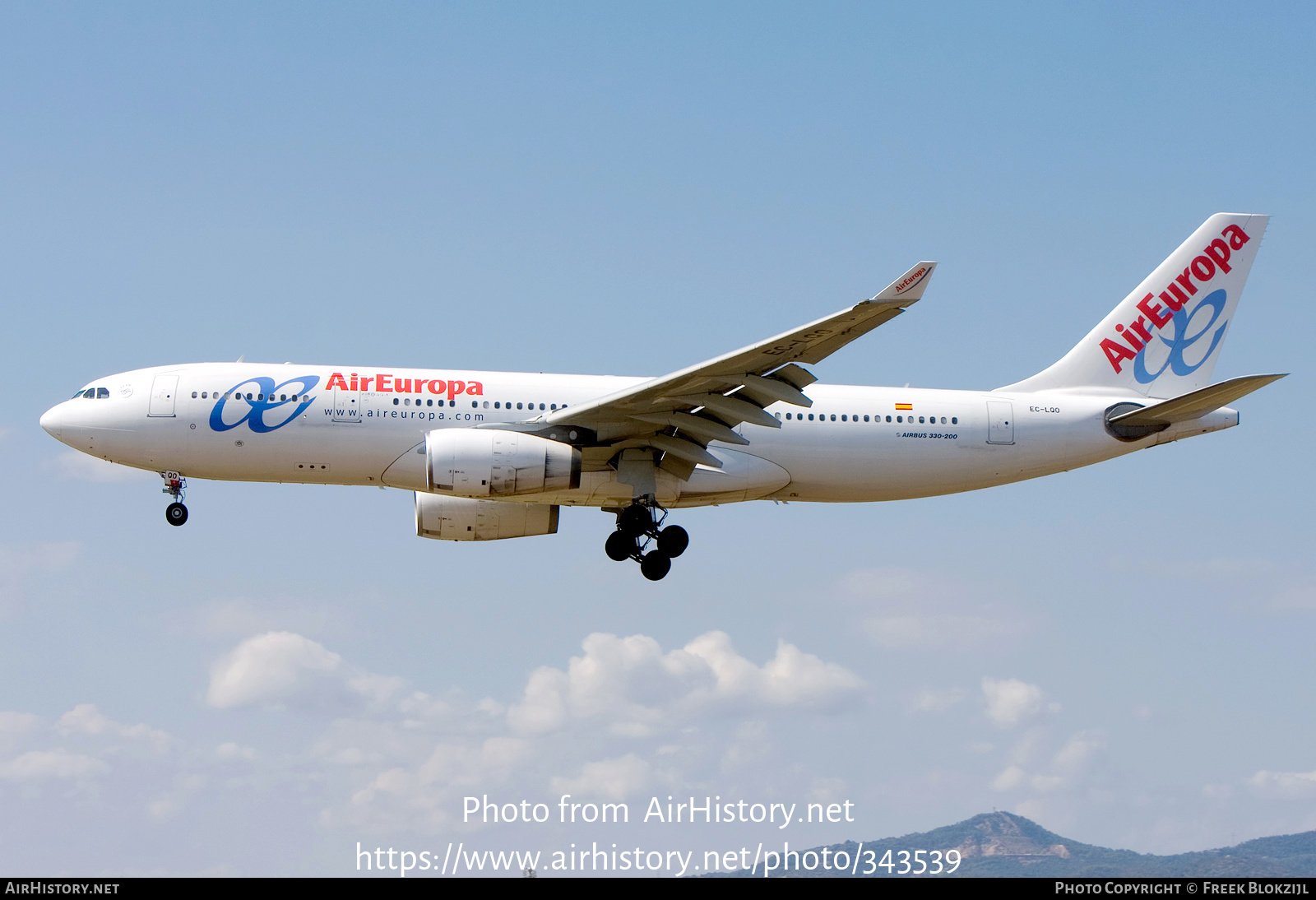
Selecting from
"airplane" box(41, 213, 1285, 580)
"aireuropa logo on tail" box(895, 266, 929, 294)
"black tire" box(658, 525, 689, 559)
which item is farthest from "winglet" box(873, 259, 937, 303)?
"black tire" box(658, 525, 689, 559)

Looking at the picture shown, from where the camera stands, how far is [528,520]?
3162cm

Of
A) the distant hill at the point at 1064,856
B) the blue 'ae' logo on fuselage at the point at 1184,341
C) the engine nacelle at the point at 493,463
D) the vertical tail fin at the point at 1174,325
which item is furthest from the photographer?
the distant hill at the point at 1064,856

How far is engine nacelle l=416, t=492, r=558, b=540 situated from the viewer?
3125cm

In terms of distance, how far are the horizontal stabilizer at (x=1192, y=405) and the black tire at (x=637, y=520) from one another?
1075 cm

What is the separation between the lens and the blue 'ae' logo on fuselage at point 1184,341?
33.2 metres

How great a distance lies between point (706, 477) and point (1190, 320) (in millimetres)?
13222

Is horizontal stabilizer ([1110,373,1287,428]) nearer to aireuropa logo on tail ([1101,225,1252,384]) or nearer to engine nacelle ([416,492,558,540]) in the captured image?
aireuropa logo on tail ([1101,225,1252,384])

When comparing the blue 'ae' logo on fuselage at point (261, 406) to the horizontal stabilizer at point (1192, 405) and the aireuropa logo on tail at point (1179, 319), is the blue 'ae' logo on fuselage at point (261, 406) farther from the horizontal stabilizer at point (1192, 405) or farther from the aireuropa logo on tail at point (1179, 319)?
the aireuropa logo on tail at point (1179, 319)

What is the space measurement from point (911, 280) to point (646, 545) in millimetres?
9706

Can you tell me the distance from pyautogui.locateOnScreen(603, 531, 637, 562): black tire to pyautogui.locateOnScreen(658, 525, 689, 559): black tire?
1.99ft

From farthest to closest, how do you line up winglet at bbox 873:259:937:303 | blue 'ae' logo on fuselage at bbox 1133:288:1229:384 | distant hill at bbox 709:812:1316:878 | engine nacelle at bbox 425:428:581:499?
1. distant hill at bbox 709:812:1316:878
2. blue 'ae' logo on fuselage at bbox 1133:288:1229:384
3. engine nacelle at bbox 425:428:581:499
4. winglet at bbox 873:259:937:303

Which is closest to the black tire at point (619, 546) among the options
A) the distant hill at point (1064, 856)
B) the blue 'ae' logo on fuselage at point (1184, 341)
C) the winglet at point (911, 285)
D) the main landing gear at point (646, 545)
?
the main landing gear at point (646, 545)
